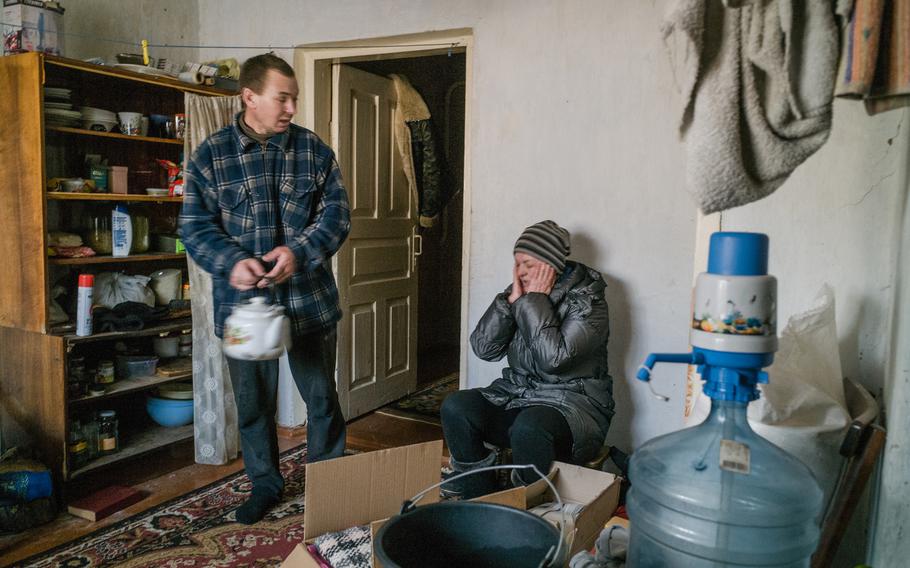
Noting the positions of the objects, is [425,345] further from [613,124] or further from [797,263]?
[797,263]

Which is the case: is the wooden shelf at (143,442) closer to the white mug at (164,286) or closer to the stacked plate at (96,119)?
the white mug at (164,286)

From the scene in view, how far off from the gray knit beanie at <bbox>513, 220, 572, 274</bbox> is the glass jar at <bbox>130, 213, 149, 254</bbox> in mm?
1839

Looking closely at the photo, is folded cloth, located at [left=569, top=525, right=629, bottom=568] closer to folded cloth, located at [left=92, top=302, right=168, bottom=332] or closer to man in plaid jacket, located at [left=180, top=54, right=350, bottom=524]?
man in plaid jacket, located at [left=180, top=54, right=350, bottom=524]

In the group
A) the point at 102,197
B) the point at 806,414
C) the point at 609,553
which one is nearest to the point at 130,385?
the point at 102,197

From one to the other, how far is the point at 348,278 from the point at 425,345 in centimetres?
219

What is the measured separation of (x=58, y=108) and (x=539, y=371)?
2.17m

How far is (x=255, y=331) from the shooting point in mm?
1776

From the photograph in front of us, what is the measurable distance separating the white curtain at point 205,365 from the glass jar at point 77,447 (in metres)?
0.45

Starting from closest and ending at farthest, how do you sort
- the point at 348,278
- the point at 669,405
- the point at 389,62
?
the point at 669,405 < the point at 348,278 < the point at 389,62

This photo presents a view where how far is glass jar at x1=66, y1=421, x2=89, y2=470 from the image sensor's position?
2.67 metres

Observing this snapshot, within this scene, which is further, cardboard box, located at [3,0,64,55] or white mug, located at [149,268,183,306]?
white mug, located at [149,268,183,306]

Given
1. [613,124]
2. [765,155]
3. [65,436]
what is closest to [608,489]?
[765,155]

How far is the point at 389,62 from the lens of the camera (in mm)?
4441

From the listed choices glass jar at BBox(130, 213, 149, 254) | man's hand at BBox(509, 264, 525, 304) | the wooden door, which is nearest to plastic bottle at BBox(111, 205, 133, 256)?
glass jar at BBox(130, 213, 149, 254)
